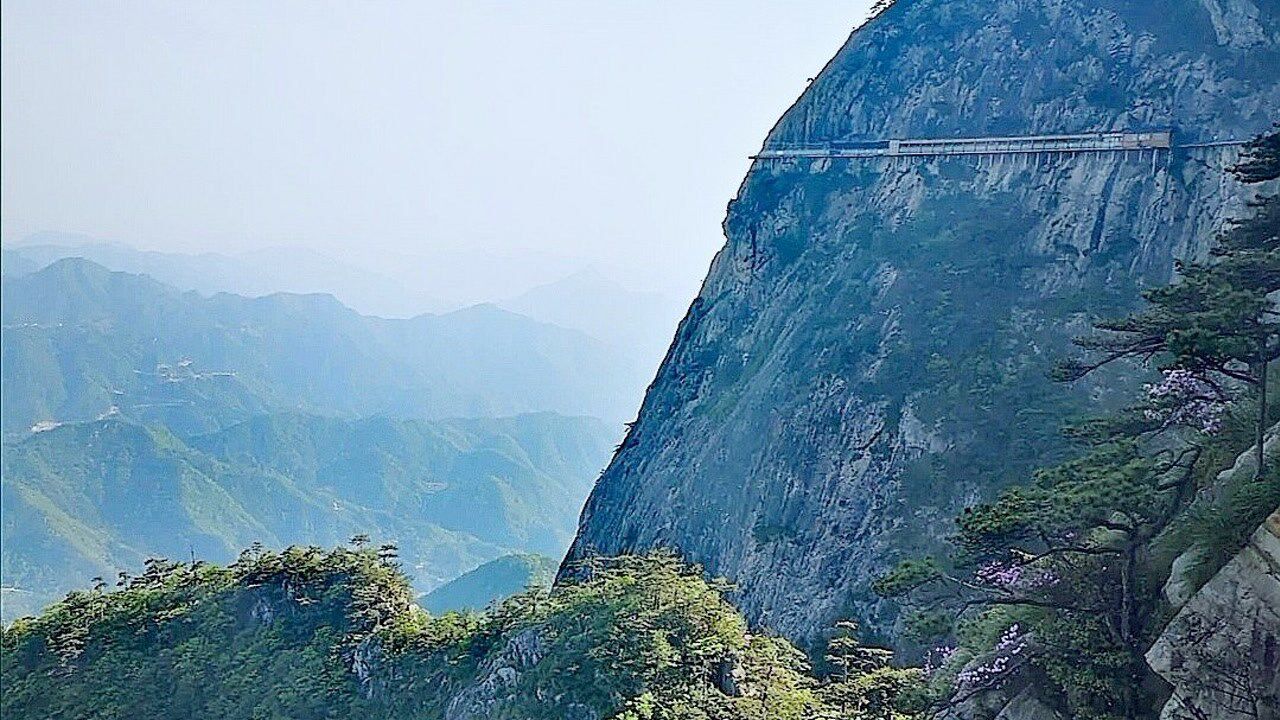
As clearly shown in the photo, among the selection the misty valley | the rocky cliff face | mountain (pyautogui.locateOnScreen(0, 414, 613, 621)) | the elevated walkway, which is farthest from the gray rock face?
mountain (pyautogui.locateOnScreen(0, 414, 613, 621))

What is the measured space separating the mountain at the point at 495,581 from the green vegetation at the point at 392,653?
52.4m

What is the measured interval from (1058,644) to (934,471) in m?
22.6

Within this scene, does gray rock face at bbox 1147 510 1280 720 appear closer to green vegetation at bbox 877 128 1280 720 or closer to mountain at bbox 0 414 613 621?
green vegetation at bbox 877 128 1280 720

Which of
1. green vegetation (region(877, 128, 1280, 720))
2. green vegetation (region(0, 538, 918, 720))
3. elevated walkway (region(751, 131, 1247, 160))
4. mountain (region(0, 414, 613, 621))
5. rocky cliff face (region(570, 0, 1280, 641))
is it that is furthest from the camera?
mountain (region(0, 414, 613, 621))

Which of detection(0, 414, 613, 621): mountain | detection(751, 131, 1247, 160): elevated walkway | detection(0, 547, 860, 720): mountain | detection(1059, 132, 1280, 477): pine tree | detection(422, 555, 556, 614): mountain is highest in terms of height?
detection(751, 131, 1247, 160): elevated walkway

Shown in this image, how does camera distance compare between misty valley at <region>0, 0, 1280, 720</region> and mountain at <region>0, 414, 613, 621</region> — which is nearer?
misty valley at <region>0, 0, 1280, 720</region>

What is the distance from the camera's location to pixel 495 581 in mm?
91875

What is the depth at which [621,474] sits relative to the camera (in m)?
51.3

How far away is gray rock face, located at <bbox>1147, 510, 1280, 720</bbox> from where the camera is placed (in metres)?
9.53

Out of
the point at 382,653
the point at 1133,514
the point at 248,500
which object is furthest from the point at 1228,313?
the point at 248,500

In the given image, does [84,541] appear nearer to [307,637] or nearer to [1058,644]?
[307,637]

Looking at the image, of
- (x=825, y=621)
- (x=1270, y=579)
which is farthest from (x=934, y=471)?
(x=1270, y=579)

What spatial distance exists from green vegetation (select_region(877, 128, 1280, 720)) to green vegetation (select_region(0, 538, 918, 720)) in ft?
12.9

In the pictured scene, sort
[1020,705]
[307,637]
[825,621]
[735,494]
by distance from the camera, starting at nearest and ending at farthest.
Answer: [1020,705], [307,637], [825,621], [735,494]
